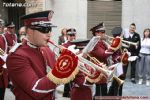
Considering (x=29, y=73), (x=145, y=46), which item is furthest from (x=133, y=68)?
(x=29, y=73)

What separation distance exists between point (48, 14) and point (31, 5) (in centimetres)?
1161

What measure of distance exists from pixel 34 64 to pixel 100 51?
462cm

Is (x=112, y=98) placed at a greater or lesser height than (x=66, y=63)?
lesser

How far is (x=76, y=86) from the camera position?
6.02 metres

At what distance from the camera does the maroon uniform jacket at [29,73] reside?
12.2 feet

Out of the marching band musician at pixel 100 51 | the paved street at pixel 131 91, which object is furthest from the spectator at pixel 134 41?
the marching band musician at pixel 100 51

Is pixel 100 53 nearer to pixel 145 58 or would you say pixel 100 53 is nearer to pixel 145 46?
pixel 145 46

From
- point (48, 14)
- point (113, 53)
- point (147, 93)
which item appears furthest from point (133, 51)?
point (48, 14)

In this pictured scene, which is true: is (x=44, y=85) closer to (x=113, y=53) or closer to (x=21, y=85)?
(x=21, y=85)

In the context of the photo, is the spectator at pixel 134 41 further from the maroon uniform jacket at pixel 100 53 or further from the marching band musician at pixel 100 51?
the maroon uniform jacket at pixel 100 53

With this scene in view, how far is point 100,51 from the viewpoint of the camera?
854 cm

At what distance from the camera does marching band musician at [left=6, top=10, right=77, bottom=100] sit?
371cm

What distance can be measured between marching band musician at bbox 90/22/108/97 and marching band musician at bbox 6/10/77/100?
414 cm

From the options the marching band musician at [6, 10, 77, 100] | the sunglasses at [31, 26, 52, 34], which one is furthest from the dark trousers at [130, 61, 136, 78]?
the sunglasses at [31, 26, 52, 34]
